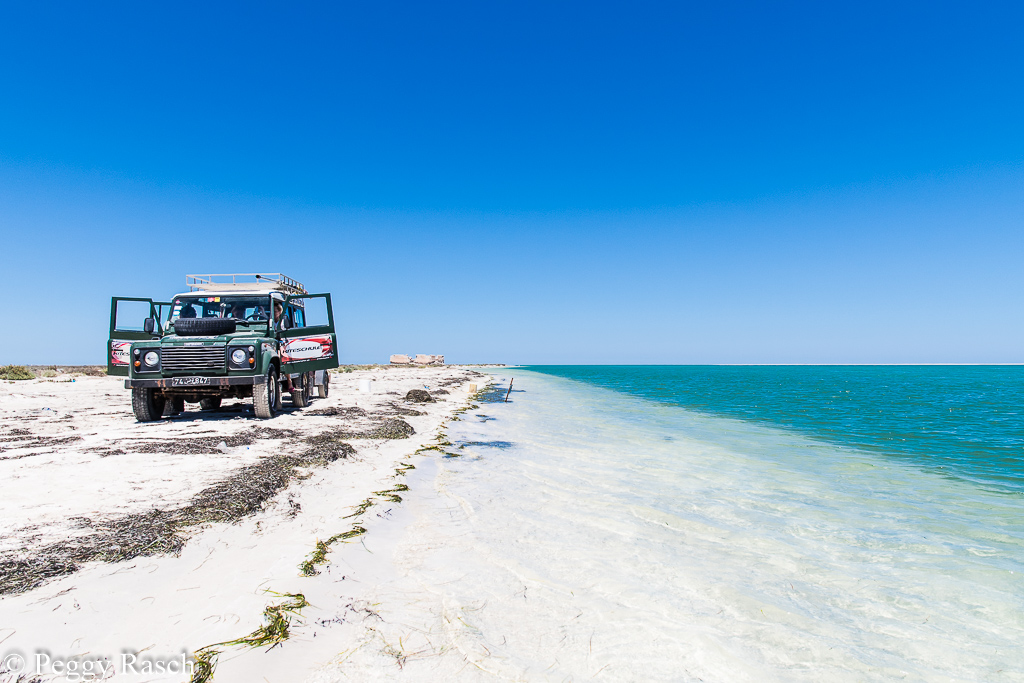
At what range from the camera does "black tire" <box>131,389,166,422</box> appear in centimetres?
1084

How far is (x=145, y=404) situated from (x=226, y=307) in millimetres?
3101

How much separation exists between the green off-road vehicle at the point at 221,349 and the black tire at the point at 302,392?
3 cm

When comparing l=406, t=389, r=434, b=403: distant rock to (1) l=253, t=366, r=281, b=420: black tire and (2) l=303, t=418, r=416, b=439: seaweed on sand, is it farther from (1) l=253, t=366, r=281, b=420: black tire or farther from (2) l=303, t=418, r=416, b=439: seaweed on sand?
(1) l=253, t=366, r=281, b=420: black tire

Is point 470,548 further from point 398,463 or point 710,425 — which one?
point 710,425

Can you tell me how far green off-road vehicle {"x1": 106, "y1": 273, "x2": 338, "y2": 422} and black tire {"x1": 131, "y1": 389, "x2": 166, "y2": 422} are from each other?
0.02 metres

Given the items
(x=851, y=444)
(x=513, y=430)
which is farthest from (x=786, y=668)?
(x=851, y=444)

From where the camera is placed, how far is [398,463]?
8258 millimetres

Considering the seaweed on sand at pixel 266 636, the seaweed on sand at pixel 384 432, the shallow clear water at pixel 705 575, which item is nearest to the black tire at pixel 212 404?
the seaweed on sand at pixel 384 432

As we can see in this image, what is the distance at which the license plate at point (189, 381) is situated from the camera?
1067 cm

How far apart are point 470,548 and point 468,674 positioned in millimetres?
1968

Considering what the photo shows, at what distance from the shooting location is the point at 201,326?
11.6 m

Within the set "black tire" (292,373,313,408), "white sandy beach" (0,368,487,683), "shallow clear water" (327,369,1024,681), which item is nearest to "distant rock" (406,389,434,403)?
"black tire" (292,373,313,408)

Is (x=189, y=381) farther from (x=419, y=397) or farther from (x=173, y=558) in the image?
(x=419, y=397)

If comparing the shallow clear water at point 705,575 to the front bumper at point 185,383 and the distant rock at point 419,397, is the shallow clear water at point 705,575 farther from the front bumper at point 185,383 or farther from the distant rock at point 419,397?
the distant rock at point 419,397
